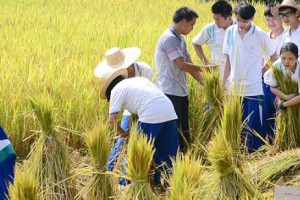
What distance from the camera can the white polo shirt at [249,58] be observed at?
4660mm

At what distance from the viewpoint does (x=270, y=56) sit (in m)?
4.76

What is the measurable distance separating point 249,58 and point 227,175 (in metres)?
1.69

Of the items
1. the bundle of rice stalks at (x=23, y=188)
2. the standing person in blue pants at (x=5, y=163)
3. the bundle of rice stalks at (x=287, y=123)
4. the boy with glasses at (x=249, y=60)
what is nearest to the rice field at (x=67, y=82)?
the bundle of rice stalks at (x=23, y=188)

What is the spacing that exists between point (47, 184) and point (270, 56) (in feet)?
6.33

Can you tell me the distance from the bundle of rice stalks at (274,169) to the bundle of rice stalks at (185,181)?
0.46m

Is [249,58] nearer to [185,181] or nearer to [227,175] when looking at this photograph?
[227,175]

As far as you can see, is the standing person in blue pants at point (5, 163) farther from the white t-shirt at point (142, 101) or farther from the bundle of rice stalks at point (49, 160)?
the white t-shirt at point (142, 101)

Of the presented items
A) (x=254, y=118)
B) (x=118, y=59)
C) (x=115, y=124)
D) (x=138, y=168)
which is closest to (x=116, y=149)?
(x=115, y=124)

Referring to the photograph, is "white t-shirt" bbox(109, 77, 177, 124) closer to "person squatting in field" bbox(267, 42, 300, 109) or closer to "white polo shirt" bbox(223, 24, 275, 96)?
"person squatting in field" bbox(267, 42, 300, 109)

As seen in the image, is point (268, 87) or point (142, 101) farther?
point (268, 87)

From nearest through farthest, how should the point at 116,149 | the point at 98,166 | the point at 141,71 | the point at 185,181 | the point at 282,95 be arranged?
the point at 185,181, the point at 98,166, the point at 116,149, the point at 282,95, the point at 141,71

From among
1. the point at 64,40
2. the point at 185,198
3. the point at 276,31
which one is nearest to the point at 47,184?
the point at 185,198

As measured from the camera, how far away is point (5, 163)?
327 cm

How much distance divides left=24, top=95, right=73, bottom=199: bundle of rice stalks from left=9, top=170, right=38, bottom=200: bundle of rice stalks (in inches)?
32.2
